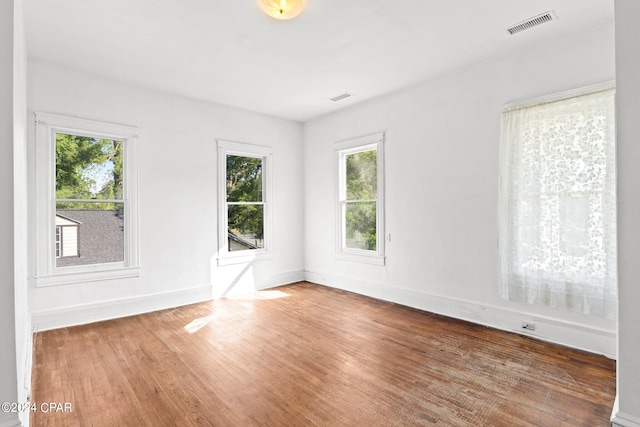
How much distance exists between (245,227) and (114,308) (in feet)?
6.77

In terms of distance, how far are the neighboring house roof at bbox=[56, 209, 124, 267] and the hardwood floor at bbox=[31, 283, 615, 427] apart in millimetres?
768

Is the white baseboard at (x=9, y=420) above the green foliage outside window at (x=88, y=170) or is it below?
below

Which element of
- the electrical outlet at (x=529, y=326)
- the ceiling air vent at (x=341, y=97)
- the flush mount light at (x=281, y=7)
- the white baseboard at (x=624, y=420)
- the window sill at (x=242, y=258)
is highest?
the ceiling air vent at (x=341, y=97)

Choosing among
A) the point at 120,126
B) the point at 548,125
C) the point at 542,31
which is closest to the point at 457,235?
the point at 548,125

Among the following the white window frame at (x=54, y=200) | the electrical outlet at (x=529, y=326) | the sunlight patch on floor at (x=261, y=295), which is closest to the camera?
the electrical outlet at (x=529, y=326)

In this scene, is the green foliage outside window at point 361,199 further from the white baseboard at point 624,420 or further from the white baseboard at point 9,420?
the white baseboard at point 9,420

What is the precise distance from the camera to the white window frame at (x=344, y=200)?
477cm

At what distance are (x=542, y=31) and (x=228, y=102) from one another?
383cm

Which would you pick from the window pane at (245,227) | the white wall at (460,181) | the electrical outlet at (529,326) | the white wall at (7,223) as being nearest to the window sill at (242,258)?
the window pane at (245,227)

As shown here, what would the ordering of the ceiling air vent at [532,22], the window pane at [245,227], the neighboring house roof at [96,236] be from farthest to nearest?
1. the window pane at [245,227]
2. the neighboring house roof at [96,236]
3. the ceiling air vent at [532,22]

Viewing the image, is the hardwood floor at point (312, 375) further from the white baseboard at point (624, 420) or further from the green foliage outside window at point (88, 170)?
the green foliage outside window at point (88, 170)

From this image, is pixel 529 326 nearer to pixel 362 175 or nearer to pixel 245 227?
pixel 362 175

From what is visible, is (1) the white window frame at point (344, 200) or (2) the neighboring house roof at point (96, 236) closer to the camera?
(2) the neighboring house roof at point (96, 236)

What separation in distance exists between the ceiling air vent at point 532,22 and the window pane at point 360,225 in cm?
266
